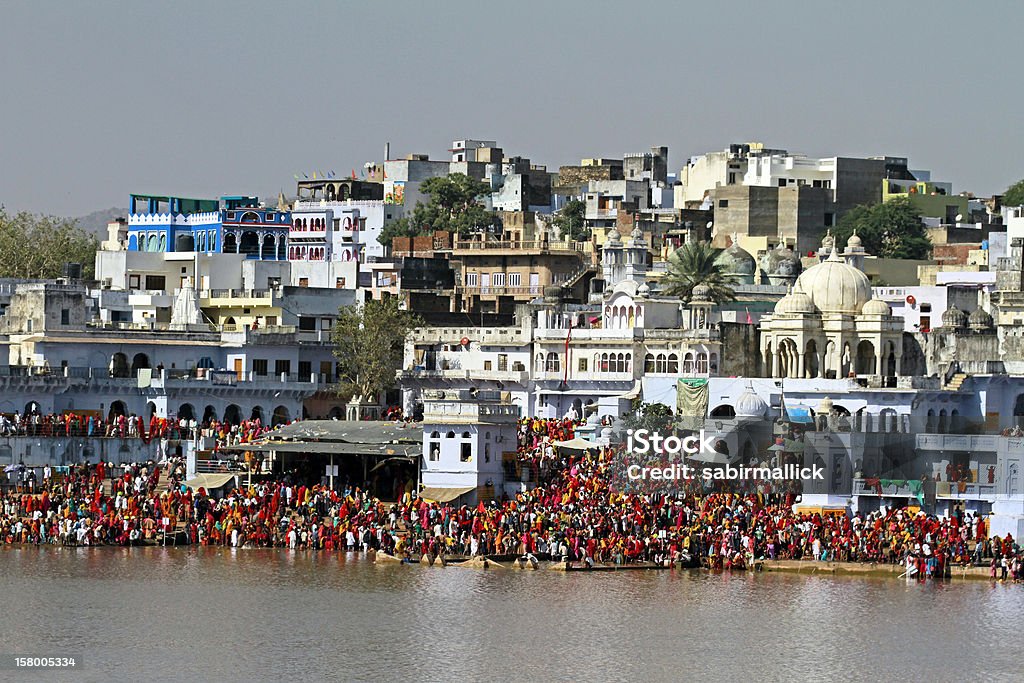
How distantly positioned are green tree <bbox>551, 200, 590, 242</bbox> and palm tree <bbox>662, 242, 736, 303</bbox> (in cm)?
1558

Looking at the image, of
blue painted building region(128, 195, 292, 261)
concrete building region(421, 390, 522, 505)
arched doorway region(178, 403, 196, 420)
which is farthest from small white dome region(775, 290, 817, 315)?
blue painted building region(128, 195, 292, 261)

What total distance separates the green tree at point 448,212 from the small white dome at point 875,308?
100 feet

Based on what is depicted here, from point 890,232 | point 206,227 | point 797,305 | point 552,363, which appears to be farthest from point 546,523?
point 890,232

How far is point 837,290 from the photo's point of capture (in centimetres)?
7406

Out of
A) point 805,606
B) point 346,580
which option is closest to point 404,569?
point 346,580

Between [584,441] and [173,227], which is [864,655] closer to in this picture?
[584,441]

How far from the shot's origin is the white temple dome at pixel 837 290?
7400 centimetres

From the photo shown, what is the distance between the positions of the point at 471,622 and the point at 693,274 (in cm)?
3131

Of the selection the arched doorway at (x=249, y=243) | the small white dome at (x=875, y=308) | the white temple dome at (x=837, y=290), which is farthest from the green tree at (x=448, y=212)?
the small white dome at (x=875, y=308)

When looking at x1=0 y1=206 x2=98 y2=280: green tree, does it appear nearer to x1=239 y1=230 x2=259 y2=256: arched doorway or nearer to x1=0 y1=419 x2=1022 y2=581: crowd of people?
x1=239 y1=230 x2=259 y2=256: arched doorway

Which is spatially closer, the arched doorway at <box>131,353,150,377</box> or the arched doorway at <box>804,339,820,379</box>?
the arched doorway at <box>804,339,820,379</box>

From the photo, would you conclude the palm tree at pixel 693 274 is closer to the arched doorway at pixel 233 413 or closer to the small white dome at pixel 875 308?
the small white dome at pixel 875 308

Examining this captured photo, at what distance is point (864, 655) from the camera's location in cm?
4741

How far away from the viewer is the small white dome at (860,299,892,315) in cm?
7331
